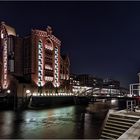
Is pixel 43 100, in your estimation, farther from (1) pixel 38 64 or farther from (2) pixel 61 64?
(2) pixel 61 64

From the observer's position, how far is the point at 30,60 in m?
103

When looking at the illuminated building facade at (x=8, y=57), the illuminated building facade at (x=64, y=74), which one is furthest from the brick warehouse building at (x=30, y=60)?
the illuminated building facade at (x=64, y=74)

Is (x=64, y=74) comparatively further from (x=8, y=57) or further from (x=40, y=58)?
(x=8, y=57)

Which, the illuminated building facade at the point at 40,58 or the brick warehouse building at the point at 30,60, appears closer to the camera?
the brick warehouse building at the point at 30,60

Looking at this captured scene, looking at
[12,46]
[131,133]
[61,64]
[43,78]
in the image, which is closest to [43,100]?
[43,78]

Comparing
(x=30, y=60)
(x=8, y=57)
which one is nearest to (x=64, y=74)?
(x=30, y=60)

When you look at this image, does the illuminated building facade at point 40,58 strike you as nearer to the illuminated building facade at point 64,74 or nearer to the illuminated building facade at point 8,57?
the illuminated building facade at point 8,57

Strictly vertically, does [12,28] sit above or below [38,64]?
above

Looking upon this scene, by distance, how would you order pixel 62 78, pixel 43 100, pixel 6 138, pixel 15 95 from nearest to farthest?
pixel 6 138, pixel 15 95, pixel 43 100, pixel 62 78

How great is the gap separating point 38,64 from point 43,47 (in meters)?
9.65

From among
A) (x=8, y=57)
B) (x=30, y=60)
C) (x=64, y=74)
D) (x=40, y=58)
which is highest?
(x=40, y=58)

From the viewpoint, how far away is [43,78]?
106 meters

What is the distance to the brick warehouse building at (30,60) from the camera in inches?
3780

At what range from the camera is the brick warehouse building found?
96.0 meters
